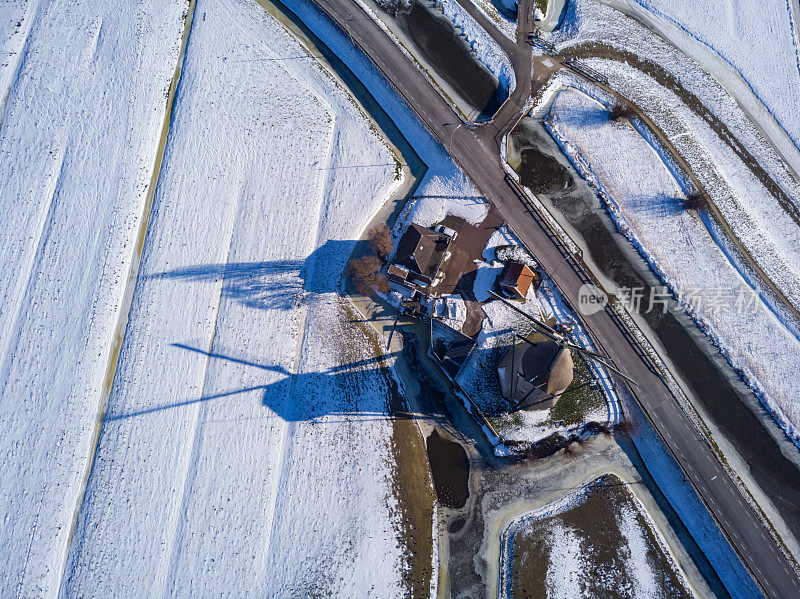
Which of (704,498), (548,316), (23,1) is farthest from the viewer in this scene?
(23,1)

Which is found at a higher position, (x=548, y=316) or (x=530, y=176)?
(x=530, y=176)

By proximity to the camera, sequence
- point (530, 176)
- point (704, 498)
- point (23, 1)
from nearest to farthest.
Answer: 1. point (704, 498)
2. point (530, 176)
3. point (23, 1)

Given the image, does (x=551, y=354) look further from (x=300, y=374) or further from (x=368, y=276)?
(x=300, y=374)

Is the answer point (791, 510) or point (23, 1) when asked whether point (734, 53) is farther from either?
point (23, 1)

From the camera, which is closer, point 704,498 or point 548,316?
point 704,498

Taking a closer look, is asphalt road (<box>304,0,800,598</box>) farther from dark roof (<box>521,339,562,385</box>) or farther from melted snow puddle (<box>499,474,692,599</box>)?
melted snow puddle (<box>499,474,692,599</box>)

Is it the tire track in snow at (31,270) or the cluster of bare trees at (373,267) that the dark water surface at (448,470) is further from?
the tire track in snow at (31,270)

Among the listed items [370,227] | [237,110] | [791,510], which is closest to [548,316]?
[370,227]
